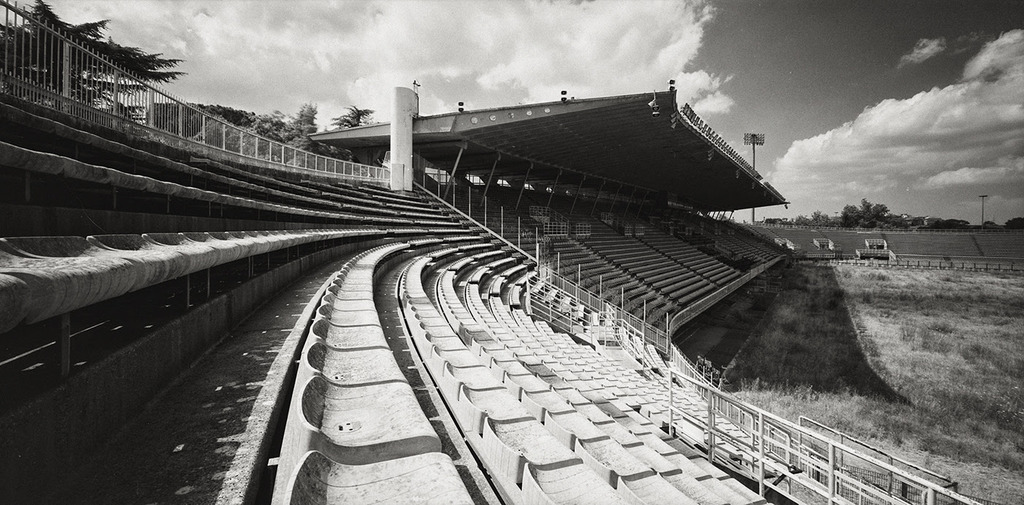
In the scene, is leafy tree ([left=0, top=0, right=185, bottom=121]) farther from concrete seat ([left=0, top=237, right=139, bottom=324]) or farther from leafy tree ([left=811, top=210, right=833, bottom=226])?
leafy tree ([left=811, top=210, right=833, bottom=226])

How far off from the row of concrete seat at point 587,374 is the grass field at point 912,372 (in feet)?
18.0

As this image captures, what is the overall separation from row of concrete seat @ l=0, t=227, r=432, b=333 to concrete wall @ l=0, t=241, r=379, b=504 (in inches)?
14.5

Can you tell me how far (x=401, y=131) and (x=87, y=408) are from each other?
66.0 ft

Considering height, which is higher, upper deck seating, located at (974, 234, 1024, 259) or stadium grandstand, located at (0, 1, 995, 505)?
upper deck seating, located at (974, 234, 1024, 259)

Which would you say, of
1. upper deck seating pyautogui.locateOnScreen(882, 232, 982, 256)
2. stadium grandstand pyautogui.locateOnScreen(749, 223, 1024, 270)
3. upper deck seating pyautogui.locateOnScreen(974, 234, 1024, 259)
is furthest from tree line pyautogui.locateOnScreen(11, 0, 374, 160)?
upper deck seating pyautogui.locateOnScreen(974, 234, 1024, 259)

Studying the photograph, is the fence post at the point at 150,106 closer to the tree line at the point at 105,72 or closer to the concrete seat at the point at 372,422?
the tree line at the point at 105,72

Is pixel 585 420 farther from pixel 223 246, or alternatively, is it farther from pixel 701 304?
pixel 701 304

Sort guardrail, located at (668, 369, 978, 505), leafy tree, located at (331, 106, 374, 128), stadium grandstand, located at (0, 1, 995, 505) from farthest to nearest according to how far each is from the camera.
Result: leafy tree, located at (331, 106, 374, 128)
guardrail, located at (668, 369, 978, 505)
stadium grandstand, located at (0, 1, 995, 505)

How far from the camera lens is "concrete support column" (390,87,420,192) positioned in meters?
20.3

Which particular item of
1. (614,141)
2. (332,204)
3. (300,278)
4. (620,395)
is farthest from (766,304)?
(300,278)

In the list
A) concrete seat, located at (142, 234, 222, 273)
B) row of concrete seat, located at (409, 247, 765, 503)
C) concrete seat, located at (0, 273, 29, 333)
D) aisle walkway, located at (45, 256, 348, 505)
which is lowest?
row of concrete seat, located at (409, 247, 765, 503)

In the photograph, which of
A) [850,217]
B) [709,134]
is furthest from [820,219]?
[709,134]

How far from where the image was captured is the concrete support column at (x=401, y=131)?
20344 millimetres

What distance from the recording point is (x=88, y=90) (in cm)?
518
